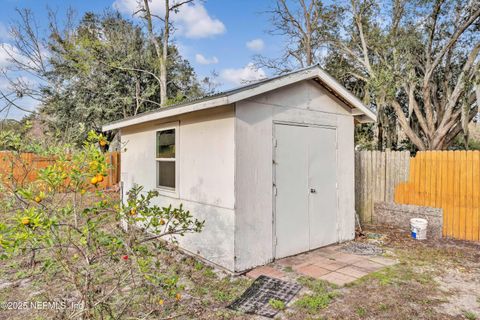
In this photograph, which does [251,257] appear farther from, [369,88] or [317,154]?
[369,88]

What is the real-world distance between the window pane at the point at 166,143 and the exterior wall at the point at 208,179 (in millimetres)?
173

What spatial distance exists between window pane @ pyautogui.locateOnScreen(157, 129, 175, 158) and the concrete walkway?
8.91 feet

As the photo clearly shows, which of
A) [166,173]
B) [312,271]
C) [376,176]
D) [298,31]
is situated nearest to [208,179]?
[166,173]

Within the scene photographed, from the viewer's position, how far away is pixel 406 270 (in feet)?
14.3

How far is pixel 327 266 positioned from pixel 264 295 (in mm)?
1357

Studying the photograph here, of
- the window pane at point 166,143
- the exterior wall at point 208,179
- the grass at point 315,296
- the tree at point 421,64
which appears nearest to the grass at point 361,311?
the grass at point 315,296

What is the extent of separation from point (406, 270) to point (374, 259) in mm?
539

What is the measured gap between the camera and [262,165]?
4504 mm

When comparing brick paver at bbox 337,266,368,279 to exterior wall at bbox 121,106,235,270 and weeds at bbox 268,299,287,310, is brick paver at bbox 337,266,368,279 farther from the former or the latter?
exterior wall at bbox 121,106,235,270

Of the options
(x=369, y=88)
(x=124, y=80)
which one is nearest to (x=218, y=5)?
(x=124, y=80)

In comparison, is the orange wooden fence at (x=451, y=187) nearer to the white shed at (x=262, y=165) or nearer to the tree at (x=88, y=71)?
the white shed at (x=262, y=165)

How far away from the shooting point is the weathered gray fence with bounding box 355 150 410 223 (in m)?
6.96

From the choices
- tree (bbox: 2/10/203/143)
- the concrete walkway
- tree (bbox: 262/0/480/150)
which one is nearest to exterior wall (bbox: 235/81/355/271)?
the concrete walkway

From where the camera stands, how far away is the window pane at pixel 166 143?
5.60 metres
